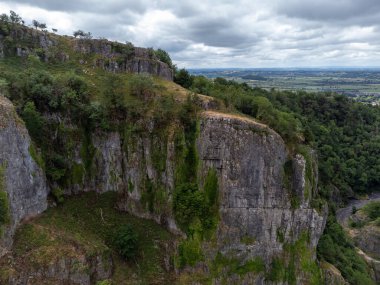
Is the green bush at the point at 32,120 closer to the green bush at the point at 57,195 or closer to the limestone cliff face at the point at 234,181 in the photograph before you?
the green bush at the point at 57,195

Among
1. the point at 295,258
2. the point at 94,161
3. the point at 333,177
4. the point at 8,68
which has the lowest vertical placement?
the point at 333,177

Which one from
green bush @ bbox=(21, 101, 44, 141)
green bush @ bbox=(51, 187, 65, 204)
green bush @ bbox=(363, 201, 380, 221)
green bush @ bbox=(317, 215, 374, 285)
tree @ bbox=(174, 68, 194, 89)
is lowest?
green bush @ bbox=(363, 201, 380, 221)

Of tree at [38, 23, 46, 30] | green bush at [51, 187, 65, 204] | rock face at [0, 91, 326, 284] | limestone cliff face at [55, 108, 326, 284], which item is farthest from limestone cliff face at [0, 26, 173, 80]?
green bush at [51, 187, 65, 204]

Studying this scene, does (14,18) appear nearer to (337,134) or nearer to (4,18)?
(4,18)

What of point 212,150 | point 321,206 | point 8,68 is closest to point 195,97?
point 212,150

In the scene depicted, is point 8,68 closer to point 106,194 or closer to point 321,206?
point 106,194

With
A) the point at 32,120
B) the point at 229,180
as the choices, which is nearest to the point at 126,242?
the point at 229,180

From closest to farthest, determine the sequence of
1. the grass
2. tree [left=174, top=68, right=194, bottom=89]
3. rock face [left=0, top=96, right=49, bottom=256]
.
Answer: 1. rock face [left=0, top=96, right=49, bottom=256]
2. the grass
3. tree [left=174, top=68, right=194, bottom=89]

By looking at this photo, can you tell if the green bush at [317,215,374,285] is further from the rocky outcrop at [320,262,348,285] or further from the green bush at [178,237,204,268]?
the green bush at [178,237,204,268]
